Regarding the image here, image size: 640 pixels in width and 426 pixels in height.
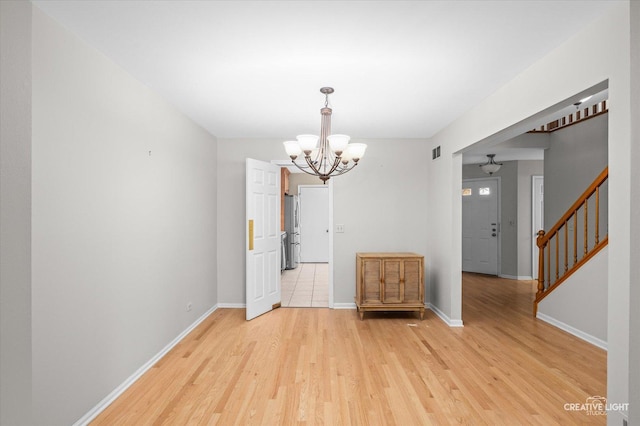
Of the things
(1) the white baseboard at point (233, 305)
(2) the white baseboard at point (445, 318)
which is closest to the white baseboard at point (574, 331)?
(2) the white baseboard at point (445, 318)

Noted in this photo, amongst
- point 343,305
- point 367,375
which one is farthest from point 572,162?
point 367,375

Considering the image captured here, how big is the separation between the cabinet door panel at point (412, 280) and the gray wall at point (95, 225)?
264 cm

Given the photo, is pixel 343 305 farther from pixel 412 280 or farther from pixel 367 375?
pixel 367 375

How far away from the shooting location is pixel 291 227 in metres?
7.93

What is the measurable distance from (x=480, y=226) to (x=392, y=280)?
13.4 ft

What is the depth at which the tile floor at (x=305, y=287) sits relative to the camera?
4.93m

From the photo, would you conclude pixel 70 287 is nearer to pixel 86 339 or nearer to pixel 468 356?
pixel 86 339

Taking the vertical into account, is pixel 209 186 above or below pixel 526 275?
above

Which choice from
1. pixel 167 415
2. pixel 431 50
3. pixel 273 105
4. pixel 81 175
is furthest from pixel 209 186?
pixel 431 50

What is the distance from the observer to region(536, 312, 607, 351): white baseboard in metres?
3.28

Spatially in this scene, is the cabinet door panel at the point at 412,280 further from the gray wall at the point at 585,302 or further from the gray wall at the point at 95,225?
the gray wall at the point at 95,225

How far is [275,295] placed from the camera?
184 inches

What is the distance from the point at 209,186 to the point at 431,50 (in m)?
3.18

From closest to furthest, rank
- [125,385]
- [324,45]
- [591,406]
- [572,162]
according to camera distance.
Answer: [324,45], [591,406], [125,385], [572,162]
